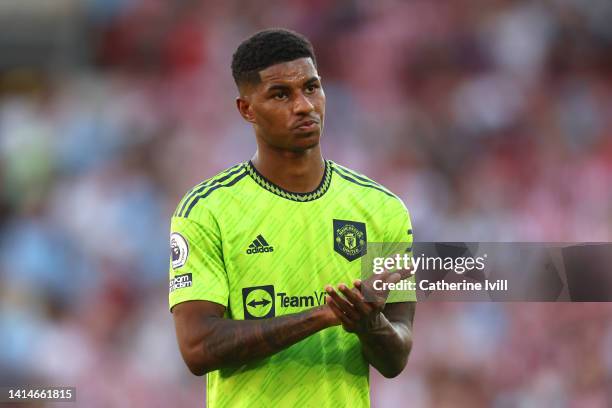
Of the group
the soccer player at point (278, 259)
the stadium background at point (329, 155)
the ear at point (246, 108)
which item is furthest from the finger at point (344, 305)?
the stadium background at point (329, 155)

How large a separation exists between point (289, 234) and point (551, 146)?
13.2 ft

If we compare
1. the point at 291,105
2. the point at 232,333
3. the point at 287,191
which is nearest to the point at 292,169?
the point at 287,191

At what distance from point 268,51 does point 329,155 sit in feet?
11.3

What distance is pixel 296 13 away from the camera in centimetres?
658

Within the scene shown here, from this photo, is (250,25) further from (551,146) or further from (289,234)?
(289,234)

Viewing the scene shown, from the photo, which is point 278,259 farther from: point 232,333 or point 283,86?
point 283,86

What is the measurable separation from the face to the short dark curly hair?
21mm

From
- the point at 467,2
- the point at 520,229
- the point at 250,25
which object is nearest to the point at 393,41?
the point at 467,2

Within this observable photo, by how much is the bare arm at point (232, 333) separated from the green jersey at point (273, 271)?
55mm

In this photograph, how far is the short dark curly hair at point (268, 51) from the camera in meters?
2.92

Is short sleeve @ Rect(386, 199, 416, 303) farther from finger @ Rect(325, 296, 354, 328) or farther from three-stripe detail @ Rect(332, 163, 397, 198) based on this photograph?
finger @ Rect(325, 296, 354, 328)

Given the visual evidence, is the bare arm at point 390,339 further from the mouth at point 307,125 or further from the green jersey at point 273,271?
the mouth at point 307,125

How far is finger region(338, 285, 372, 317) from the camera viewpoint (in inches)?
95.9

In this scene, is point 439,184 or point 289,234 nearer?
point 289,234
